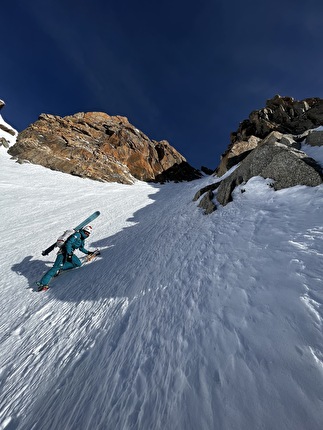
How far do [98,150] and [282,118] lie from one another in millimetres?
44359

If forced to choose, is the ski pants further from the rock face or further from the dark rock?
the rock face

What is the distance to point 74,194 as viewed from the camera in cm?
2477

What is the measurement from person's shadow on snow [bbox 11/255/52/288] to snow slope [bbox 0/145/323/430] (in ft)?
0.29

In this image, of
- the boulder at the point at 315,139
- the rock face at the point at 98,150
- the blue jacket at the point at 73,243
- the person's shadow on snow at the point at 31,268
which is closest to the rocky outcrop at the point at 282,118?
the boulder at the point at 315,139

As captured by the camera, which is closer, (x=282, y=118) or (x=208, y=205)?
(x=208, y=205)

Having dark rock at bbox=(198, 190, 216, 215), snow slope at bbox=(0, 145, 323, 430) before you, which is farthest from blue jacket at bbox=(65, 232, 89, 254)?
dark rock at bbox=(198, 190, 216, 215)

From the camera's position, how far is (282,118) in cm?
3838

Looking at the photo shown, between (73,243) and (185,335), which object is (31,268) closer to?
(73,243)

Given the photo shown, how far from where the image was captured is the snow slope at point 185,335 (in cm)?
229

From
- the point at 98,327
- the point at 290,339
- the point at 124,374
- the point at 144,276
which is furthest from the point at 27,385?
the point at 290,339

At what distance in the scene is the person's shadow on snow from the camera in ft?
24.2

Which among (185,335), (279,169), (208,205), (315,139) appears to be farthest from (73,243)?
(315,139)

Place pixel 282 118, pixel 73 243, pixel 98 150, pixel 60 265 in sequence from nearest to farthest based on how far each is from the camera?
pixel 60 265
pixel 73 243
pixel 282 118
pixel 98 150

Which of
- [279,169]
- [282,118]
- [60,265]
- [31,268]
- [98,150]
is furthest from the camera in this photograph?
[98,150]
